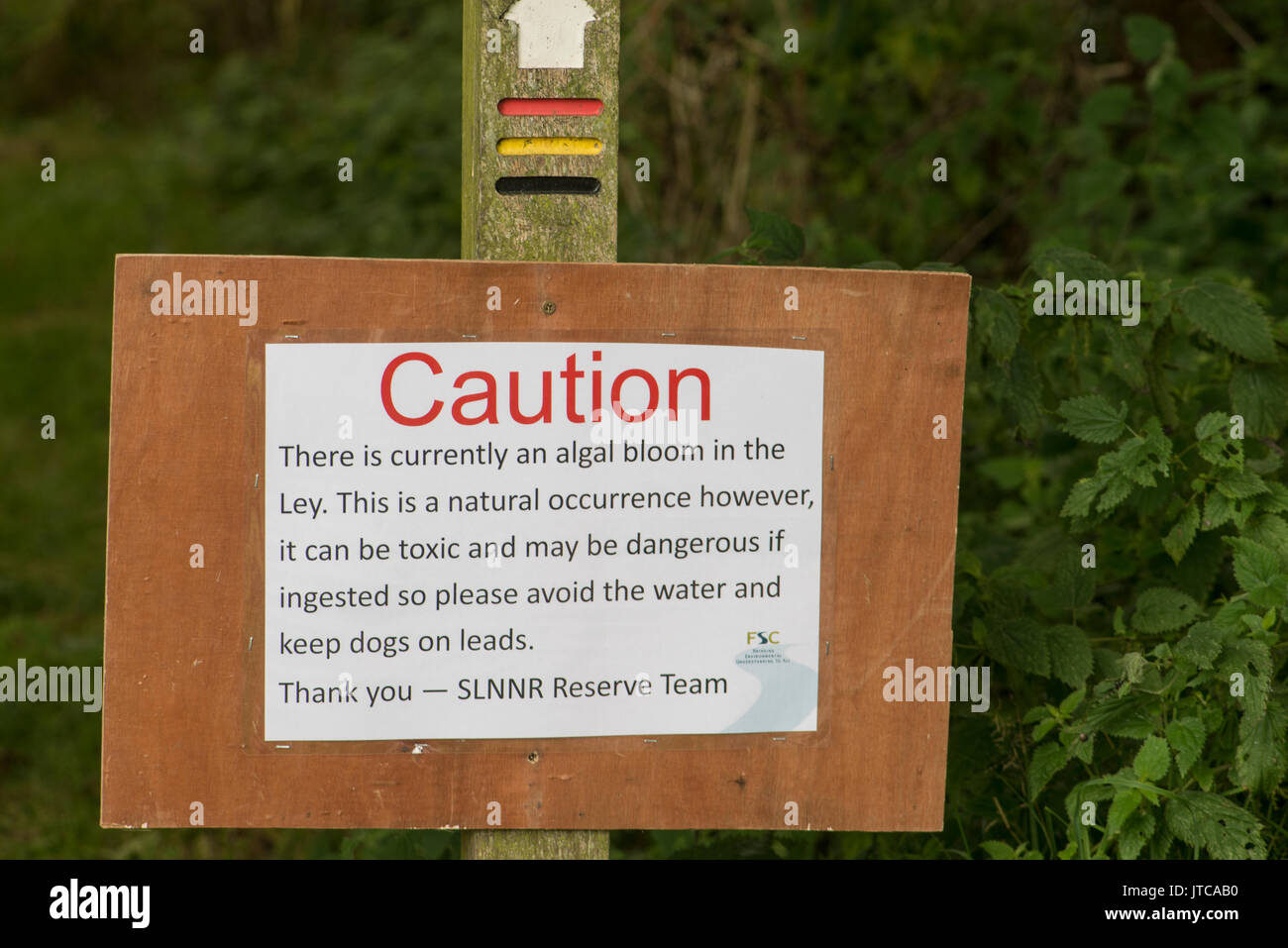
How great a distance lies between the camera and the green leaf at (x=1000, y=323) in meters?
2.49

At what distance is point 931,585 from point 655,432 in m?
0.51

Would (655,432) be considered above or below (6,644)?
above

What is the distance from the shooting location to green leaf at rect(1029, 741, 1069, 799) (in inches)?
94.1

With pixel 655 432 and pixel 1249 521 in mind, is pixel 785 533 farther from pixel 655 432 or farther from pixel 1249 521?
pixel 1249 521

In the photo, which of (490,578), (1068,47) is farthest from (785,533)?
(1068,47)

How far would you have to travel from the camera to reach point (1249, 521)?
250 centimetres

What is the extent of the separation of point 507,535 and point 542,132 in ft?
2.07

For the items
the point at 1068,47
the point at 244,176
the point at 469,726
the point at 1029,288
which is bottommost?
the point at 469,726

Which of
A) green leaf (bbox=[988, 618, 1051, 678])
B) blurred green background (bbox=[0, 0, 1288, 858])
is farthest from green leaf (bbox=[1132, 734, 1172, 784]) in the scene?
blurred green background (bbox=[0, 0, 1288, 858])

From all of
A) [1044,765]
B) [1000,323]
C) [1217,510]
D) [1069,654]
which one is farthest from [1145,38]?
[1044,765]

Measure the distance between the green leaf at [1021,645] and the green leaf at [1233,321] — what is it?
64 centimetres

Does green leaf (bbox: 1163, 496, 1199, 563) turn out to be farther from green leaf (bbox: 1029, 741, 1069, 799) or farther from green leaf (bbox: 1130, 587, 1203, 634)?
green leaf (bbox: 1029, 741, 1069, 799)

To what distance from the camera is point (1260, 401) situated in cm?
259

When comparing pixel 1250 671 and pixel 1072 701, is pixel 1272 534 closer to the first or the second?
pixel 1250 671
